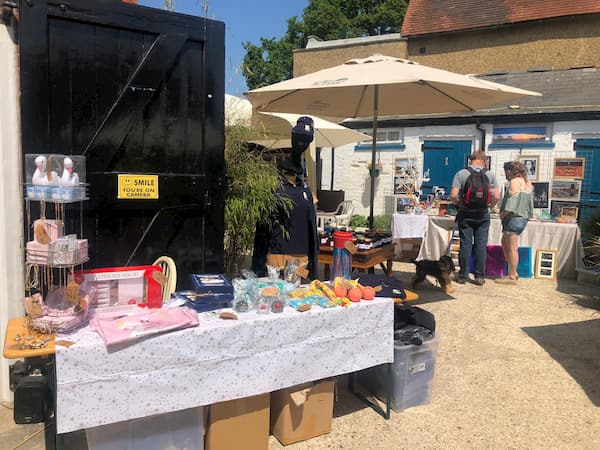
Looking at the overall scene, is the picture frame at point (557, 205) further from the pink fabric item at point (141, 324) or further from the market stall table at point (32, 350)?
the market stall table at point (32, 350)

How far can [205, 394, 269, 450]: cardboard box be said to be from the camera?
97.7 inches

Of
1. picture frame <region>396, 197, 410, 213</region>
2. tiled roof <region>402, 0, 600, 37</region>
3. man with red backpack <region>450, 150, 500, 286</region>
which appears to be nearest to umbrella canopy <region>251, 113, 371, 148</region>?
picture frame <region>396, 197, 410, 213</region>

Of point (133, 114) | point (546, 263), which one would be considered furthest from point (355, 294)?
point (546, 263)

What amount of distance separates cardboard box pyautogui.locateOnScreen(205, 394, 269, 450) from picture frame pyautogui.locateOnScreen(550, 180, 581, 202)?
9434mm

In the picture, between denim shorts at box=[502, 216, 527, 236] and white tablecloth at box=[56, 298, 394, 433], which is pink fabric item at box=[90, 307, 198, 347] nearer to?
white tablecloth at box=[56, 298, 394, 433]

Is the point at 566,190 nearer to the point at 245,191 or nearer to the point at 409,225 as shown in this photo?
the point at 409,225

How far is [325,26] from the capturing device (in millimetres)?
29797

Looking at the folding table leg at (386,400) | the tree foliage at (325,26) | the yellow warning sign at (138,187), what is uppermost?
the tree foliage at (325,26)

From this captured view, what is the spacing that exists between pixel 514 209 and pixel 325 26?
2627 centimetres

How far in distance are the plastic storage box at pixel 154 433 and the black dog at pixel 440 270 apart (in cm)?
428

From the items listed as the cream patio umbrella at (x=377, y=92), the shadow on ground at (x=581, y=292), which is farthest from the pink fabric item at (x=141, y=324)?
the shadow on ground at (x=581, y=292)

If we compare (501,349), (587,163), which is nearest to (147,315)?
(501,349)

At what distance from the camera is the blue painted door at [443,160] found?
441 inches

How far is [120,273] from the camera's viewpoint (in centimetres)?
248
